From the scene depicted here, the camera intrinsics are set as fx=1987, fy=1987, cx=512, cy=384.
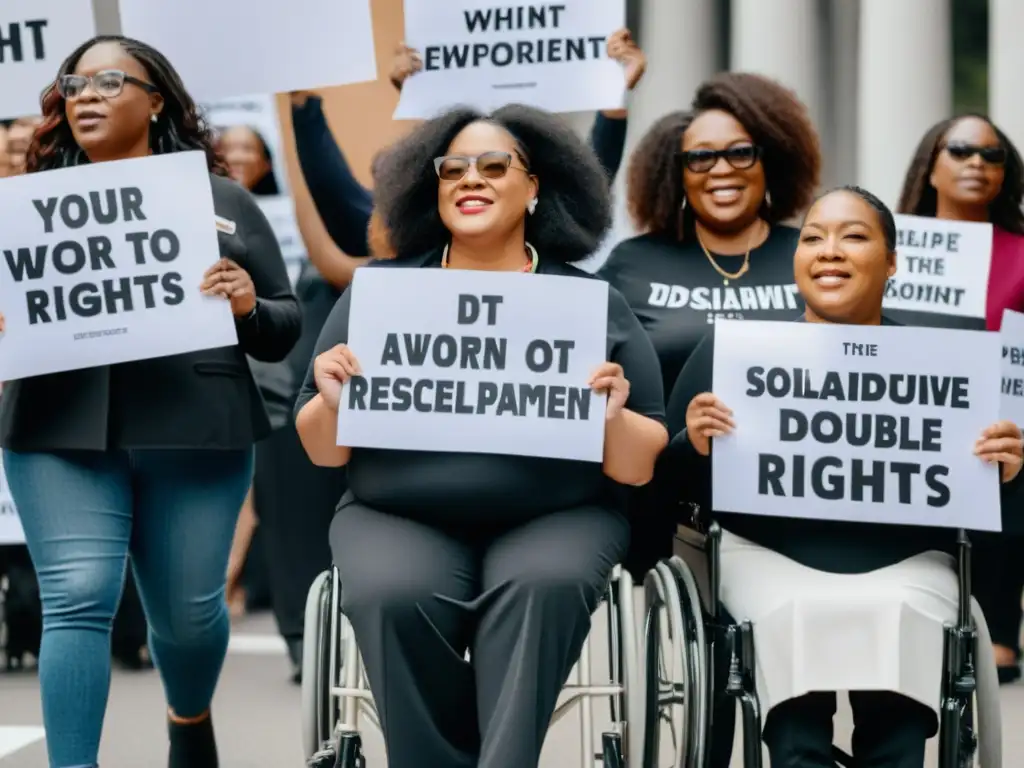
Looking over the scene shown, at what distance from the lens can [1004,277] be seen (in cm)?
617

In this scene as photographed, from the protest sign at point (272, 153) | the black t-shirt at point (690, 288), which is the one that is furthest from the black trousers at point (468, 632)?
the protest sign at point (272, 153)

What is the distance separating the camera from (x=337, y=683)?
4.24 metres

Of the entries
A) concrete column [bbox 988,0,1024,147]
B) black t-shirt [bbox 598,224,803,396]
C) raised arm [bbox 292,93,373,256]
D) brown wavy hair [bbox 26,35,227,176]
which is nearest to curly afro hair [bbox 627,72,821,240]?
black t-shirt [bbox 598,224,803,396]

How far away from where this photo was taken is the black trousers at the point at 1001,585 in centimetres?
646

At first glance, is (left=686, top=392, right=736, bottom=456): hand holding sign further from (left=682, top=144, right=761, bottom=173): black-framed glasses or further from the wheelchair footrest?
(left=682, top=144, right=761, bottom=173): black-framed glasses

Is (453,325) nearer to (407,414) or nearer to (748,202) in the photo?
(407,414)

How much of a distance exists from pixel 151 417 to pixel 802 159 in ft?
6.44

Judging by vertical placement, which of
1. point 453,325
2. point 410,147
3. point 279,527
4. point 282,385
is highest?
point 410,147

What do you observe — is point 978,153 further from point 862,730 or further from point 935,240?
point 862,730

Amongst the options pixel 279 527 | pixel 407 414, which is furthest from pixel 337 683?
pixel 279 527

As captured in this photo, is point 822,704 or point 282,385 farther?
point 282,385

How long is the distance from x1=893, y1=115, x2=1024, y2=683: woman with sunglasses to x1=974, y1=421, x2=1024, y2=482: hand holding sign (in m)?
1.93

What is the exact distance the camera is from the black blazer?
14.6 feet

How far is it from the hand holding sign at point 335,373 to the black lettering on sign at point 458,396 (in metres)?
0.02
